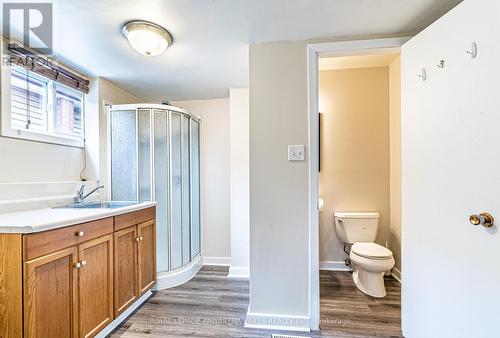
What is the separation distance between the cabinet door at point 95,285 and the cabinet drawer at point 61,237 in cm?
6

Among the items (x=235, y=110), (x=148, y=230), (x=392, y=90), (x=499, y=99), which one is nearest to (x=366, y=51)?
(x=499, y=99)

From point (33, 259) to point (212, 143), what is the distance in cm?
216

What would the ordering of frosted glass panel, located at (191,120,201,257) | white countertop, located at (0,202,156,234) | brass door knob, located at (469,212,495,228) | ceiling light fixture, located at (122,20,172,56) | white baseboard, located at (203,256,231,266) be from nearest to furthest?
brass door knob, located at (469,212,495,228), white countertop, located at (0,202,156,234), ceiling light fixture, located at (122,20,172,56), frosted glass panel, located at (191,120,201,257), white baseboard, located at (203,256,231,266)

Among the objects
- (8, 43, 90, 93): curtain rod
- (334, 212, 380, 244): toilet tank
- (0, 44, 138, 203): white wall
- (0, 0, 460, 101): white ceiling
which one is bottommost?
(334, 212, 380, 244): toilet tank

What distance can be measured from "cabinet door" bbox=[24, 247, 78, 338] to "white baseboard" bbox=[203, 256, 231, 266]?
1747 millimetres

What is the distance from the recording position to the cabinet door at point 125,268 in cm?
176

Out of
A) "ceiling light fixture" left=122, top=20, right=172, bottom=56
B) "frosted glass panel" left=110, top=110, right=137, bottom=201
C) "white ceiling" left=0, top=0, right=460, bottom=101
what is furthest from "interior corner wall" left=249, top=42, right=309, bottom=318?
"frosted glass panel" left=110, top=110, right=137, bottom=201

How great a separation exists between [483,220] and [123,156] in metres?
2.87

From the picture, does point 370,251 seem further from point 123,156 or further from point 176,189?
point 123,156

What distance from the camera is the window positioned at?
1738 millimetres

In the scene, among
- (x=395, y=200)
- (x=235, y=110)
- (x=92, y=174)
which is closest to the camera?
(x=92, y=174)

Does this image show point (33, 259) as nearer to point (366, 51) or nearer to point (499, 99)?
point (499, 99)

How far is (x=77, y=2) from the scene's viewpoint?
1.33 m

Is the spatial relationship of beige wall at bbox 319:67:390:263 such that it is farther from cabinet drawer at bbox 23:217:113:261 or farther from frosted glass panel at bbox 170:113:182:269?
cabinet drawer at bbox 23:217:113:261
